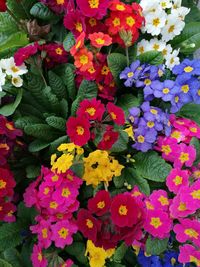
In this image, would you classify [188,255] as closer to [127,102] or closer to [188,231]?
[188,231]

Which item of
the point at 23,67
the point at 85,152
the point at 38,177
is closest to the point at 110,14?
the point at 23,67

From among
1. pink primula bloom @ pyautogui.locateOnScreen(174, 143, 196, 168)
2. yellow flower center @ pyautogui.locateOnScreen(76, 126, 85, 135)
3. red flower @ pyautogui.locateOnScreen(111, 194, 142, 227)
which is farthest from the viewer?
pink primula bloom @ pyautogui.locateOnScreen(174, 143, 196, 168)

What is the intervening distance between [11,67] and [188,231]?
40.2 inches

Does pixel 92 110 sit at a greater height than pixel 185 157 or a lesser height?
greater

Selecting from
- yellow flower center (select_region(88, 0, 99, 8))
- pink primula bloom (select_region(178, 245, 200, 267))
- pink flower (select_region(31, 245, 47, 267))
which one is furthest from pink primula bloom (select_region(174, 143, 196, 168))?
yellow flower center (select_region(88, 0, 99, 8))

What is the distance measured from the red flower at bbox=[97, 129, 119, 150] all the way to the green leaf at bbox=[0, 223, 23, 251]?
0.52 m

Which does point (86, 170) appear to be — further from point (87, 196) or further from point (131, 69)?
point (131, 69)

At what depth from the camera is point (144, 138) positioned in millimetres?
2039

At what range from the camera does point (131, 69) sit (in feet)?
7.07

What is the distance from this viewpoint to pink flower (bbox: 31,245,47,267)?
1863mm

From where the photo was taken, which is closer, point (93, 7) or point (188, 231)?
point (188, 231)

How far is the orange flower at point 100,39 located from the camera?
2.10 meters

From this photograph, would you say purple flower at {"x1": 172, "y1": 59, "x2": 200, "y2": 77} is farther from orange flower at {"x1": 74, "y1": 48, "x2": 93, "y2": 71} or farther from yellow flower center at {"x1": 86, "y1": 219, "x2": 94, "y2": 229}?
yellow flower center at {"x1": 86, "y1": 219, "x2": 94, "y2": 229}

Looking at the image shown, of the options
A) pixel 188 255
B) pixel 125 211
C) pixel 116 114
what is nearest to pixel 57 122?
pixel 116 114
